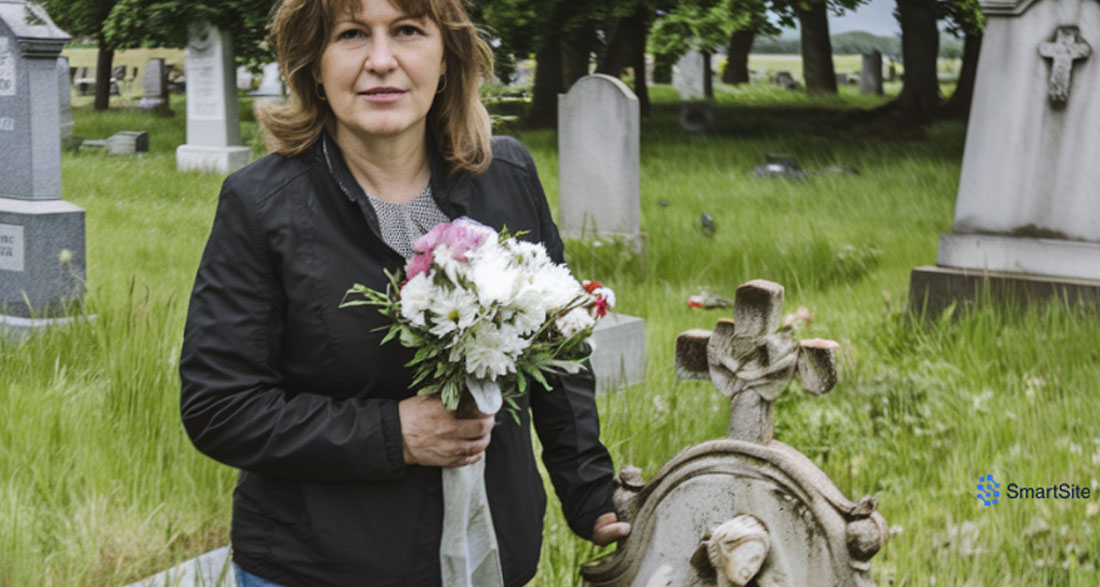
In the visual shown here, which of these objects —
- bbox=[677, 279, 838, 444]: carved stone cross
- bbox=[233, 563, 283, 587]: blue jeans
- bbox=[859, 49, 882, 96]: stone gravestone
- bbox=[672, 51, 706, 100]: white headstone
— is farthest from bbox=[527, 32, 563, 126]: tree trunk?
bbox=[233, 563, 283, 587]: blue jeans

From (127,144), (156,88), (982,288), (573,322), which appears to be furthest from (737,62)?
(573,322)

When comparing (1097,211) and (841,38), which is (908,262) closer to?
(1097,211)

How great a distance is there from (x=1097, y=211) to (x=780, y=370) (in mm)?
4427

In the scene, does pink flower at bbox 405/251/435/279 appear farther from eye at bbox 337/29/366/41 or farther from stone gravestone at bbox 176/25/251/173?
stone gravestone at bbox 176/25/251/173

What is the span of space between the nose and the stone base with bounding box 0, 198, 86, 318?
469cm

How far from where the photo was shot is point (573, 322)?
1.87 m

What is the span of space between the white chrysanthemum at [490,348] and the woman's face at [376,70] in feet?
1.33

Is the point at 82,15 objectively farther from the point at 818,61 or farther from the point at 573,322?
the point at 573,322

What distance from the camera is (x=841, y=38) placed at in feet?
125

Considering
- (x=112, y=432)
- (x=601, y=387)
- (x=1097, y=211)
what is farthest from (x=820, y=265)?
(x=112, y=432)

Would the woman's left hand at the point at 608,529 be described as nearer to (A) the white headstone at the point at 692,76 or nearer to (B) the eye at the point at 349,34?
(B) the eye at the point at 349,34

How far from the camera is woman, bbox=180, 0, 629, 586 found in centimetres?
187

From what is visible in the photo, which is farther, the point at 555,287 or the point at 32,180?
the point at 32,180

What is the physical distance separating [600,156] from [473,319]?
6.36 meters
